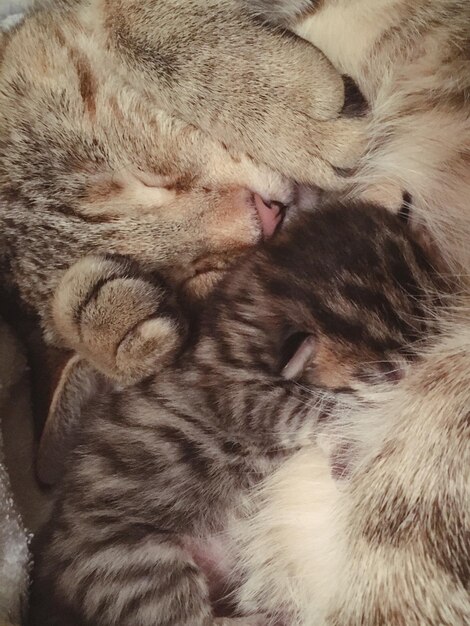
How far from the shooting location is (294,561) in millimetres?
1177

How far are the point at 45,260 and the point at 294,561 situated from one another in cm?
69

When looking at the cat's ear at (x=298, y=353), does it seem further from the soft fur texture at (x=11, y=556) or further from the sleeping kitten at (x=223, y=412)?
the soft fur texture at (x=11, y=556)

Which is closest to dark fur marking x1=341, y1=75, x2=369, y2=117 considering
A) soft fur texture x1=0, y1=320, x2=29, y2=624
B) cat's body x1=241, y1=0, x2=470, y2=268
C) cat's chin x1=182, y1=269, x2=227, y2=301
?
cat's body x1=241, y1=0, x2=470, y2=268

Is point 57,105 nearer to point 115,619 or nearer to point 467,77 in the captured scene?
point 467,77

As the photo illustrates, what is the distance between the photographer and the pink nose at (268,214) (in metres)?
1.29

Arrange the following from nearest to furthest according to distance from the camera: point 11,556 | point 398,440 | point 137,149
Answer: point 398,440
point 11,556
point 137,149

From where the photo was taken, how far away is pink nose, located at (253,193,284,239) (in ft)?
4.23

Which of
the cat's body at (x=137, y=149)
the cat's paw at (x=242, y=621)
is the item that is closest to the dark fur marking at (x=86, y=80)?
the cat's body at (x=137, y=149)

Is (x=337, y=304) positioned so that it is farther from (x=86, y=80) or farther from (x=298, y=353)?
(x=86, y=80)

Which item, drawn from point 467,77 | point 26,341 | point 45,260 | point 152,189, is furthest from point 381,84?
point 26,341

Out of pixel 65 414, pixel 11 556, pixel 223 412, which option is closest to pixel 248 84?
pixel 223 412

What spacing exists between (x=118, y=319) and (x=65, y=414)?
250 mm

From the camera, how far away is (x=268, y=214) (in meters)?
1.30

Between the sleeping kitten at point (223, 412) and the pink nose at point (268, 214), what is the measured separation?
0.04 m
